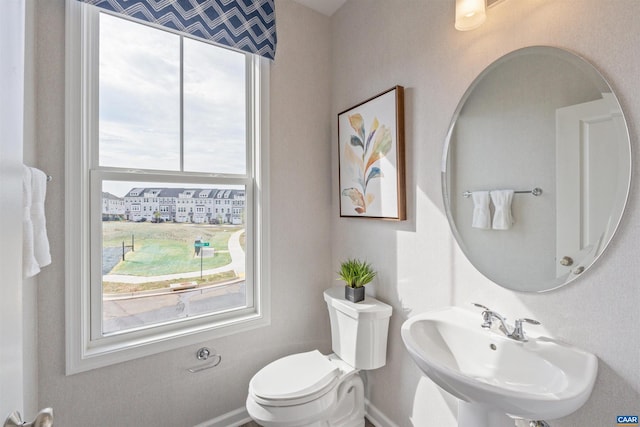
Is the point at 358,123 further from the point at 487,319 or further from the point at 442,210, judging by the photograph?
the point at 487,319

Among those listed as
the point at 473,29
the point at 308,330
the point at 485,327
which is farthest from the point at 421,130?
the point at 308,330

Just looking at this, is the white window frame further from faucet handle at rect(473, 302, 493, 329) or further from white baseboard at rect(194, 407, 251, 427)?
faucet handle at rect(473, 302, 493, 329)

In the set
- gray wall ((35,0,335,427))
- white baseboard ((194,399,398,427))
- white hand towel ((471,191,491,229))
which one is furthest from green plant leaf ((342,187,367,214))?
white baseboard ((194,399,398,427))

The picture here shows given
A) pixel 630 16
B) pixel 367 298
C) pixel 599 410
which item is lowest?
pixel 599 410

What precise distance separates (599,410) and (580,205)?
63cm

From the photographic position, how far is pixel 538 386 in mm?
923

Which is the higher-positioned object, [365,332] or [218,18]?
[218,18]

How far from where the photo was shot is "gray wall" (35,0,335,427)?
131 centimetres

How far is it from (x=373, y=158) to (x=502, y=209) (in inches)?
29.1

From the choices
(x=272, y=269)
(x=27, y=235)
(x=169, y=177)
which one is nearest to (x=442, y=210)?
(x=272, y=269)

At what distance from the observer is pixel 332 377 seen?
4.87ft

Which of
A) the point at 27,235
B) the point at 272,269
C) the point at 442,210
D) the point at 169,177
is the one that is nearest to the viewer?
the point at 27,235

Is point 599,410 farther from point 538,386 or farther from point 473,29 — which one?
point 473,29

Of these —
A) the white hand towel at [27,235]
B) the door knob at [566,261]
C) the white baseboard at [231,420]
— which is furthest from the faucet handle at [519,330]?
the white hand towel at [27,235]
